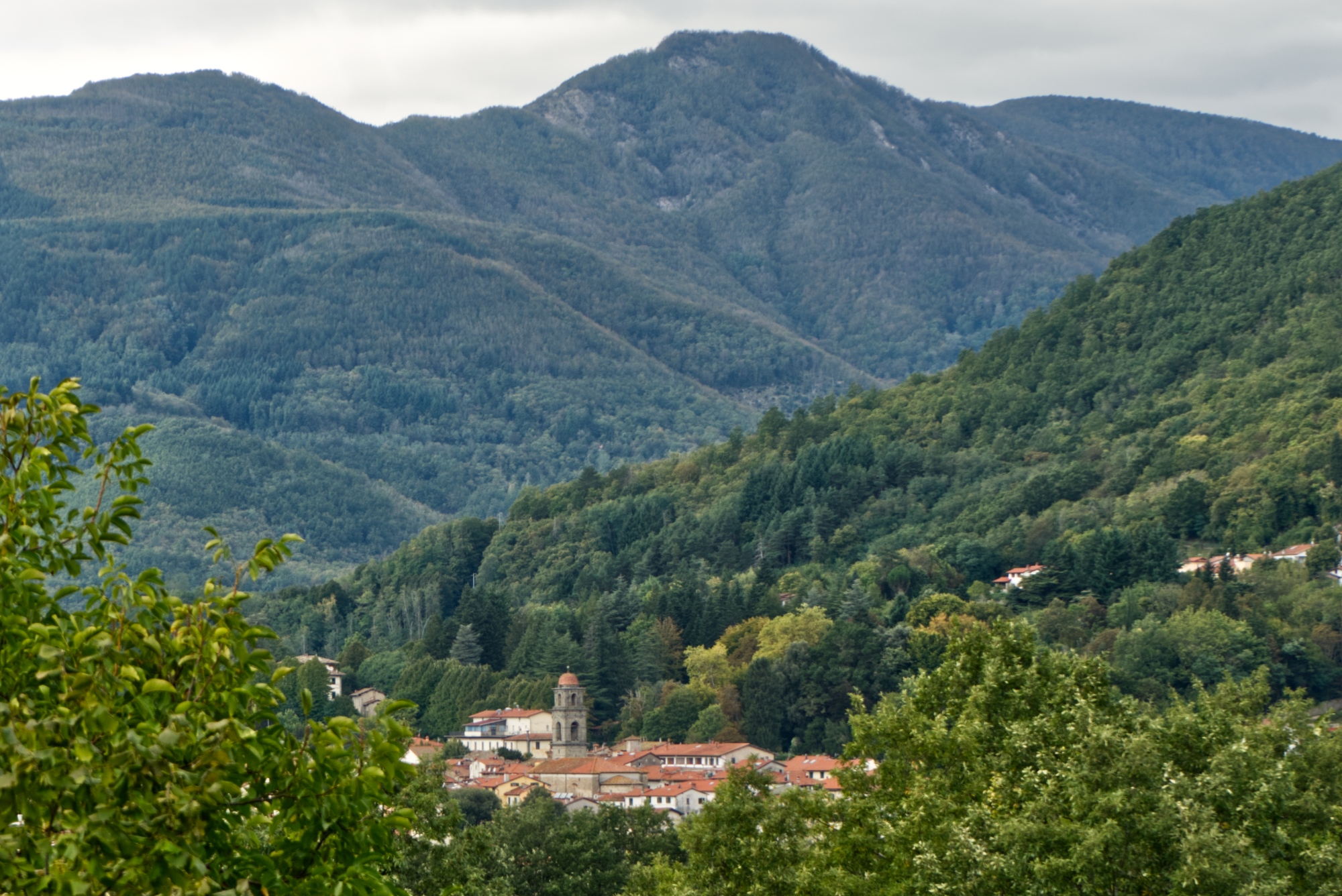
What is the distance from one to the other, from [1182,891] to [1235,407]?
15683cm

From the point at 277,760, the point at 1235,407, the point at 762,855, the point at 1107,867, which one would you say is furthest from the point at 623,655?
the point at 277,760

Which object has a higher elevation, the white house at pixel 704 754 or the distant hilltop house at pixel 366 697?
the white house at pixel 704 754

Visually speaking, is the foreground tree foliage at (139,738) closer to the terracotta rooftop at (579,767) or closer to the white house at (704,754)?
the terracotta rooftop at (579,767)

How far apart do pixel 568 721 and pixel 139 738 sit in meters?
121

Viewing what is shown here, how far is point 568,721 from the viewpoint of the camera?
132 meters

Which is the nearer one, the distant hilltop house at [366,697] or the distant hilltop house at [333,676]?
the distant hilltop house at [366,697]

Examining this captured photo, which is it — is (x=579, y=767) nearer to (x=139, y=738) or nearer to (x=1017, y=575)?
(x=1017, y=575)

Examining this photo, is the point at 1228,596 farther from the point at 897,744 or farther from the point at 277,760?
the point at 277,760

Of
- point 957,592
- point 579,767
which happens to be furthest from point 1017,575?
point 579,767

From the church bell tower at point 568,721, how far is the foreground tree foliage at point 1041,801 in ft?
274

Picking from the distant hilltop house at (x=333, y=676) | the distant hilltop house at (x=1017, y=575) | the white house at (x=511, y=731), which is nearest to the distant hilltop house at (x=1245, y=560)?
the distant hilltop house at (x=1017, y=575)

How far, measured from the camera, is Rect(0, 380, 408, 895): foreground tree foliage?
12.8 m

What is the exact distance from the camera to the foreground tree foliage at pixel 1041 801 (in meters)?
31.2

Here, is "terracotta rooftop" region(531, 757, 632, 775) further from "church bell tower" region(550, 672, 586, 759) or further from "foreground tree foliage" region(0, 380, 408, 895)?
"foreground tree foliage" region(0, 380, 408, 895)
